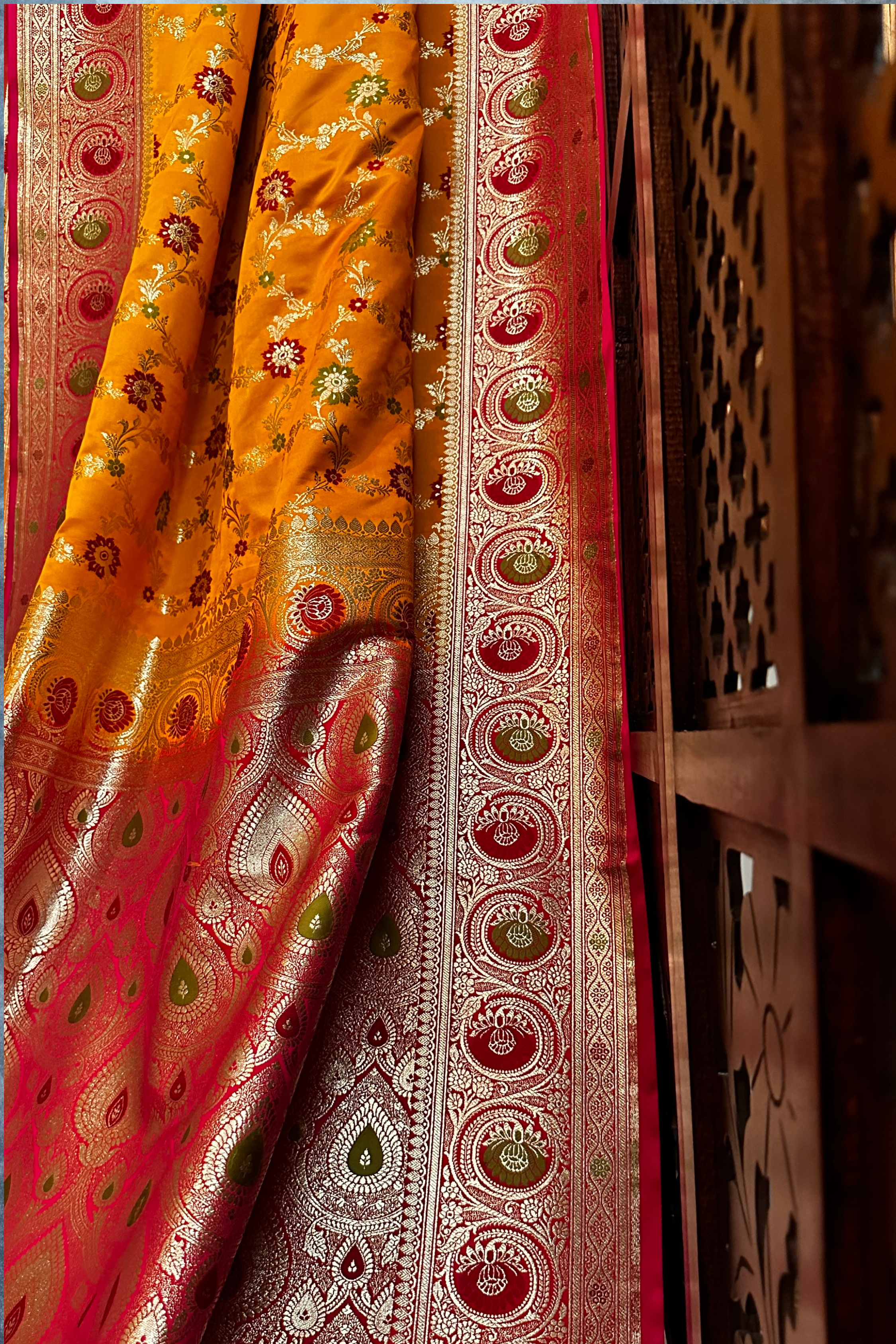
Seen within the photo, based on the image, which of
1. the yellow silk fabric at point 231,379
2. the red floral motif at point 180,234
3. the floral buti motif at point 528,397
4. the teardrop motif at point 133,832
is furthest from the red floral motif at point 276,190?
the teardrop motif at point 133,832

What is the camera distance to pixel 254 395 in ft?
3.57

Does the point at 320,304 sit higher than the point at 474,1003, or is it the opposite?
the point at 320,304

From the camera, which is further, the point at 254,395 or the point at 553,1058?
the point at 254,395

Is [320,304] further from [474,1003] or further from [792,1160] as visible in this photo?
[792,1160]

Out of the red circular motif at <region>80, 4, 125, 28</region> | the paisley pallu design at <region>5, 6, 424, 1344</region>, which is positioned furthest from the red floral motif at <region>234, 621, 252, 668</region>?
the red circular motif at <region>80, 4, 125, 28</region>

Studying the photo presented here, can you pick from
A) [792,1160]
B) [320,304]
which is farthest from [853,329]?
[320,304]

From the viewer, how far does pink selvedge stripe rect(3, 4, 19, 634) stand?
1.25 m

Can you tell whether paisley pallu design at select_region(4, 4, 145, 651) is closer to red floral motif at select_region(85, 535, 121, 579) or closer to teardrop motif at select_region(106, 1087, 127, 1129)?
red floral motif at select_region(85, 535, 121, 579)

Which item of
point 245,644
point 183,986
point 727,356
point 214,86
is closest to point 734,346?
point 727,356

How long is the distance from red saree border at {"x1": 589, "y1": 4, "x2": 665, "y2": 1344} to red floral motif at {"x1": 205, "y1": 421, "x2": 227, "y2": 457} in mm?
515

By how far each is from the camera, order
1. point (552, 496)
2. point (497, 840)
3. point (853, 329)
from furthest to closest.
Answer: point (552, 496)
point (497, 840)
point (853, 329)

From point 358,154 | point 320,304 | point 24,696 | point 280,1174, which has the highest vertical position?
point 358,154

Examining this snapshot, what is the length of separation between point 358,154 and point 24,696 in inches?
30.1

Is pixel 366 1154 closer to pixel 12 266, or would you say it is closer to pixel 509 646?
pixel 509 646
